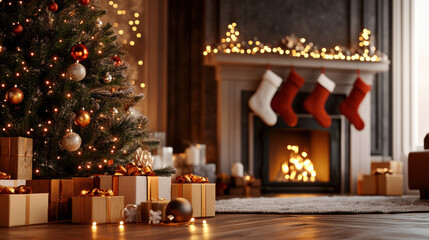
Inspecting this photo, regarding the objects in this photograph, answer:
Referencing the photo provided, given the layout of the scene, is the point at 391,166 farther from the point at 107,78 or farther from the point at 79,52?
the point at 79,52

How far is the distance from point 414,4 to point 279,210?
417 centimetres

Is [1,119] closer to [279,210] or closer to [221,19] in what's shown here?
[279,210]

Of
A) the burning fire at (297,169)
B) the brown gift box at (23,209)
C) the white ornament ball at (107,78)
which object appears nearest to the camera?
the brown gift box at (23,209)

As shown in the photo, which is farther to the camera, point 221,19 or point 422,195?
point 221,19

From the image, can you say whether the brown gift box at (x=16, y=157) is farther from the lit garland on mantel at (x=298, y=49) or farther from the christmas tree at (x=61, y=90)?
the lit garland on mantel at (x=298, y=49)

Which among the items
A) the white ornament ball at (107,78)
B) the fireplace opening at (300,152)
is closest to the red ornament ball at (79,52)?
the white ornament ball at (107,78)

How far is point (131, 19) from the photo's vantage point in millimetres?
6105

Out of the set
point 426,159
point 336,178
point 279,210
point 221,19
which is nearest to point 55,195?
point 279,210

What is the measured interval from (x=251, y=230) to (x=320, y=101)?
385cm

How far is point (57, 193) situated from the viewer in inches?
97.2

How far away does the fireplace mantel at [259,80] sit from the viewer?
5.64 m

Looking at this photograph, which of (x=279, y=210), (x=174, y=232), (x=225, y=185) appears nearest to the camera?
(x=174, y=232)

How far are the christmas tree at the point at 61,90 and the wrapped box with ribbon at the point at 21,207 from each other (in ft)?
1.01

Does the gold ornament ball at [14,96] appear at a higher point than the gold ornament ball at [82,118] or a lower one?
higher
